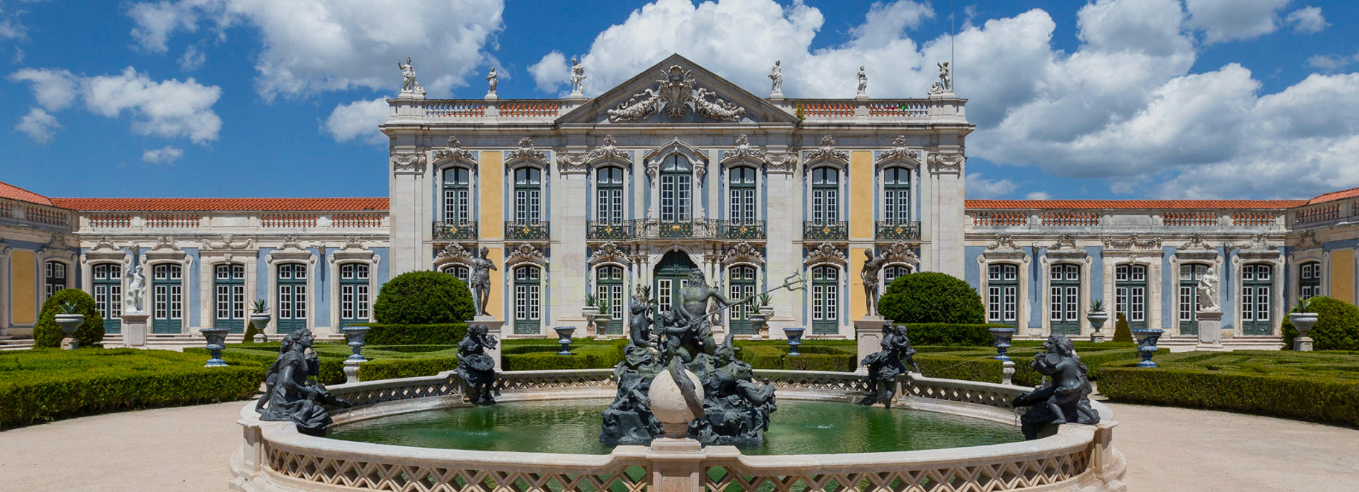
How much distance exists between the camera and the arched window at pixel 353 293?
30578 millimetres

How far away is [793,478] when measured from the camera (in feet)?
19.7

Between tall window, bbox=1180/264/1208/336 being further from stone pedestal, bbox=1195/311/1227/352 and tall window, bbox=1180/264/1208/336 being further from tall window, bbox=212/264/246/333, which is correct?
tall window, bbox=212/264/246/333

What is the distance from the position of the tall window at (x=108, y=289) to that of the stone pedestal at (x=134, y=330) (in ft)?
21.7

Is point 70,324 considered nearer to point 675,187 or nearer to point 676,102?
point 675,187

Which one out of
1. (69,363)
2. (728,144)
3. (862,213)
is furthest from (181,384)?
(862,213)

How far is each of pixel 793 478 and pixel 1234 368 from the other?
1123 cm

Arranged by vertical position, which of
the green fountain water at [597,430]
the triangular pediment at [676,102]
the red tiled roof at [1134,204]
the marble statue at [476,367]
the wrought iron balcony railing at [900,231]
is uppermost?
the triangular pediment at [676,102]

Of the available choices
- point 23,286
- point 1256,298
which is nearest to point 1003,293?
point 1256,298

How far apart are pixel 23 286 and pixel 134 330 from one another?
601 cm

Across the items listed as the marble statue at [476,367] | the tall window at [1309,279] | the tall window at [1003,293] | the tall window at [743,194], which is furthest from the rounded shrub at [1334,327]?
the marble statue at [476,367]

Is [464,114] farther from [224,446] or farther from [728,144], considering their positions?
[224,446]

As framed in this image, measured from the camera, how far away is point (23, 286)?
90.1 feet

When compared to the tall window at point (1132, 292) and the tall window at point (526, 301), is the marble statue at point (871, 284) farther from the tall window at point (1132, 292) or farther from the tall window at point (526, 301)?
the tall window at point (1132, 292)

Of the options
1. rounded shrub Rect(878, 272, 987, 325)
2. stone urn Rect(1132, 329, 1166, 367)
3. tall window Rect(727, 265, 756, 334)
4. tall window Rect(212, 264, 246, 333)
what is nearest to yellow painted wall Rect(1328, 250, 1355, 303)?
rounded shrub Rect(878, 272, 987, 325)
